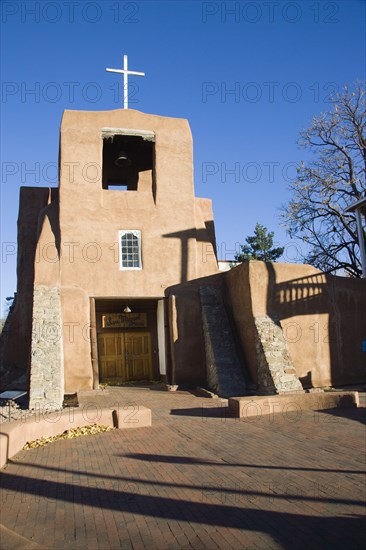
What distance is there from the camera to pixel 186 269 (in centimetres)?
1830

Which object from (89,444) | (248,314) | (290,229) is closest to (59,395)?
(89,444)

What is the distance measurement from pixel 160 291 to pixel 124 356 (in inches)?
187

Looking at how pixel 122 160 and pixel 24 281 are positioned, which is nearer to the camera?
pixel 24 281

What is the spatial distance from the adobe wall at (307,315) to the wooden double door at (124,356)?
18.6 feet

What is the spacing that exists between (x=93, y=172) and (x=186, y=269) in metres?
5.28

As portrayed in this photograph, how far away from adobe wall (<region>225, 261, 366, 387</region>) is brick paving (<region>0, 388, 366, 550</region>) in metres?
5.90

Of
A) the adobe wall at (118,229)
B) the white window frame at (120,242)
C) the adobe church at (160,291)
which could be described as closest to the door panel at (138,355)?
the adobe church at (160,291)

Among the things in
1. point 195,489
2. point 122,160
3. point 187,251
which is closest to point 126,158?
point 122,160

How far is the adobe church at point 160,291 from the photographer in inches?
616

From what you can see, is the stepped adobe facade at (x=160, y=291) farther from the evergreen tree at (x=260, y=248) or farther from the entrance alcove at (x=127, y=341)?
the evergreen tree at (x=260, y=248)

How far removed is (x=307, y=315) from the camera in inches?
643

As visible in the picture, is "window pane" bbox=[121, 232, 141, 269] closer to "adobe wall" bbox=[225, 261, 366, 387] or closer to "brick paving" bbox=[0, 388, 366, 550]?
"adobe wall" bbox=[225, 261, 366, 387]

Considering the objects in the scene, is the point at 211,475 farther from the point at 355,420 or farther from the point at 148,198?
the point at 148,198

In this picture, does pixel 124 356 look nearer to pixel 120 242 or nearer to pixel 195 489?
pixel 120 242
